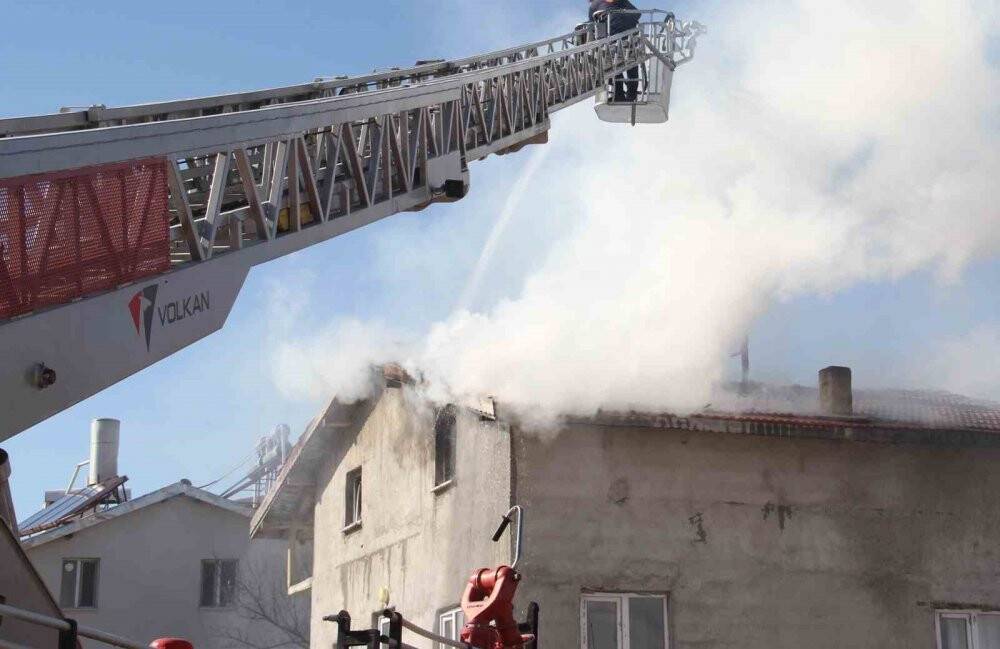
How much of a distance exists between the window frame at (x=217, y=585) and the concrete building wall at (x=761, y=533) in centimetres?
1673

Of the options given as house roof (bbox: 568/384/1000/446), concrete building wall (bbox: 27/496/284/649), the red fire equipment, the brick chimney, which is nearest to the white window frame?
house roof (bbox: 568/384/1000/446)

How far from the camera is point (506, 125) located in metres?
14.3

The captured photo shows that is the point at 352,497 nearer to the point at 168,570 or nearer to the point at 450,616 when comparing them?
the point at 450,616

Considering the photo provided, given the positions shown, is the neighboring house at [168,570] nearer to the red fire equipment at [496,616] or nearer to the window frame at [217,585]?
the window frame at [217,585]

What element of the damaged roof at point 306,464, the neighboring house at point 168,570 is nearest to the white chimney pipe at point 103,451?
the neighboring house at point 168,570

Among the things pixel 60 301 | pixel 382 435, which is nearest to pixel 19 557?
pixel 60 301

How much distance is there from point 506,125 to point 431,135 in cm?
234

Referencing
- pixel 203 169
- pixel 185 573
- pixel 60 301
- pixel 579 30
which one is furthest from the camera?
pixel 185 573

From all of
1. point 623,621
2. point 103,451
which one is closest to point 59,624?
point 623,621

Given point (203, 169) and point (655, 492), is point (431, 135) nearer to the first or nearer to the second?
point (203, 169)

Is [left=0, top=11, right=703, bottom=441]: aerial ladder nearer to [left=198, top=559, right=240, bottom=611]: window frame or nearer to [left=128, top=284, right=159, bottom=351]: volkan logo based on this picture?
[left=128, top=284, right=159, bottom=351]: volkan logo

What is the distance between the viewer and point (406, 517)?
17.1m

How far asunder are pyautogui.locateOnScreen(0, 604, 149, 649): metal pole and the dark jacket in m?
14.4

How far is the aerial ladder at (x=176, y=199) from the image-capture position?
6.96 metres
